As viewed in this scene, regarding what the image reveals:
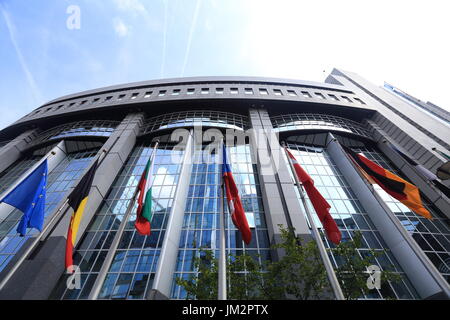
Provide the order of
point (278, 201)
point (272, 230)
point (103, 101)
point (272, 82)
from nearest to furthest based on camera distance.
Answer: point (272, 230) < point (278, 201) < point (103, 101) < point (272, 82)

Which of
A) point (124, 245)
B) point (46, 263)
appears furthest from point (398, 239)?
point (46, 263)

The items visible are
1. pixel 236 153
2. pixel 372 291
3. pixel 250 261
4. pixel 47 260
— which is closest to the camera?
pixel 250 261

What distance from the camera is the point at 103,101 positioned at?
1236 inches

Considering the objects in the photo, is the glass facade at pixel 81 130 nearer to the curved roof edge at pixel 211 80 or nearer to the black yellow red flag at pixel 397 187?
the curved roof edge at pixel 211 80

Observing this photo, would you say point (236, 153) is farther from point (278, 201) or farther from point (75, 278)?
point (75, 278)

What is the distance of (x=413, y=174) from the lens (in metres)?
20.7

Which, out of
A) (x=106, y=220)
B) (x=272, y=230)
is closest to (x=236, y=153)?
(x=272, y=230)

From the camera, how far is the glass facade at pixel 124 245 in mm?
12773

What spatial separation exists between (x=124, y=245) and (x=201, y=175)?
8.85m

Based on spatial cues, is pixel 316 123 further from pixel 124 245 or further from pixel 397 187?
→ pixel 124 245

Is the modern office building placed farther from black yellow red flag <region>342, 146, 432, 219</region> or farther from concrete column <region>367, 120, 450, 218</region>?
black yellow red flag <region>342, 146, 432, 219</region>

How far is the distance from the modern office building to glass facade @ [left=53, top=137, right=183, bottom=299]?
0.08 m

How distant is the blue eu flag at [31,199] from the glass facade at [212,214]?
8.15 metres
